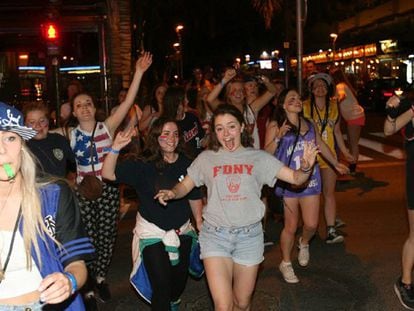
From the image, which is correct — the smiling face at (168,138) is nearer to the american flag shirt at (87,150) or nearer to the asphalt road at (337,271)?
the american flag shirt at (87,150)

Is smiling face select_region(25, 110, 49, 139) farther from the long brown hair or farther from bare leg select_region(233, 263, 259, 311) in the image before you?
bare leg select_region(233, 263, 259, 311)

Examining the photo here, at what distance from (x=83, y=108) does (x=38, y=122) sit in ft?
1.99

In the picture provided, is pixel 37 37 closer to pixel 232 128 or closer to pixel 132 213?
pixel 132 213

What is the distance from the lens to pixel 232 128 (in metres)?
4.80

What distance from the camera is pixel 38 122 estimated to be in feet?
18.8

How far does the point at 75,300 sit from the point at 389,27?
3743cm

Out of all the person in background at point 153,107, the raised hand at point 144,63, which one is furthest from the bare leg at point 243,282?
the person in background at point 153,107

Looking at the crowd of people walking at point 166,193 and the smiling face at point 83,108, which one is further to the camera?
the smiling face at point 83,108

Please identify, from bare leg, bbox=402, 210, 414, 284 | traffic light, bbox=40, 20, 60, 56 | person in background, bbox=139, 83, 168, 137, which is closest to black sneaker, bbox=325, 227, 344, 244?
bare leg, bbox=402, 210, 414, 284

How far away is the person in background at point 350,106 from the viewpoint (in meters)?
10.3

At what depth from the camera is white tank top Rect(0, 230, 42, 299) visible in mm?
2758

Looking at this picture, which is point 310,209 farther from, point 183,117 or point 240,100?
point 183,117

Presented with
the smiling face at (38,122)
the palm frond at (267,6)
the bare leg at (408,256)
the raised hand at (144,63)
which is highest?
the palm frond at (267,6)

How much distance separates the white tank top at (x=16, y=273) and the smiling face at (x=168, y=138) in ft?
8.22
